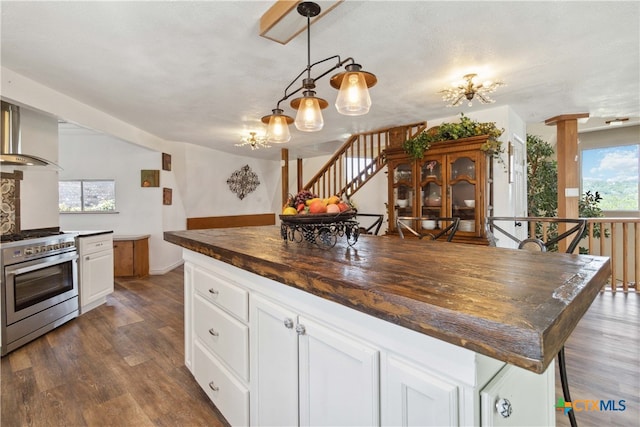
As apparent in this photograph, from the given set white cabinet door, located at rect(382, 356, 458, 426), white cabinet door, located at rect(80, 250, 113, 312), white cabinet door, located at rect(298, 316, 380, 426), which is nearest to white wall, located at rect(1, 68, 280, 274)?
white cabinet door, located at rect(80, 250, 113, 312)

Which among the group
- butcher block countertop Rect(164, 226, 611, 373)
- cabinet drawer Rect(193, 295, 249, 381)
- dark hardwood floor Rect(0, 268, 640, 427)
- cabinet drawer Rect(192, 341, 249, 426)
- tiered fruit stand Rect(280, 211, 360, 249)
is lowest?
dark hardwood floor Rect(0, 268, 640, 427)

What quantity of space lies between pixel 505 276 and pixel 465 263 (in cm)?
19

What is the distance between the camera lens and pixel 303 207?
1535 mm

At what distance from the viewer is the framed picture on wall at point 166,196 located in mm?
5289

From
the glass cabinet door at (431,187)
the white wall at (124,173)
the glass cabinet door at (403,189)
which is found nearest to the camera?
the white wall at (124,173)

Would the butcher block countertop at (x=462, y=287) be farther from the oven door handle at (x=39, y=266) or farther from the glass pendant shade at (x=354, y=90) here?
the oven door handle at (x=39, y=266)

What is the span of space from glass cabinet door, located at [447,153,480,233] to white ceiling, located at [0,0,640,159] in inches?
27.5

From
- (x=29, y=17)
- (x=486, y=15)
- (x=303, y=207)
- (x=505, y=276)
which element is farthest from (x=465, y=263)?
(x=29, y=17)

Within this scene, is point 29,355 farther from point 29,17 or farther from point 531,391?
point 531,391

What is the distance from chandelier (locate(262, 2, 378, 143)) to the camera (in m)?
1.42

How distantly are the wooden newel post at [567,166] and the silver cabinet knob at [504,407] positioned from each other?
14.9 feet

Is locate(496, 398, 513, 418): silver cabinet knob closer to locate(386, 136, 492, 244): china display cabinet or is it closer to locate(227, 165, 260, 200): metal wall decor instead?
locate(386, 136, 492, 244): china display cabinet

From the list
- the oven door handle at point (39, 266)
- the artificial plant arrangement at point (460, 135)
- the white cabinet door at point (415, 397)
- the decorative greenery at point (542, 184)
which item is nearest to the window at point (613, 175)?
the decorative greenery at point (542, 184)

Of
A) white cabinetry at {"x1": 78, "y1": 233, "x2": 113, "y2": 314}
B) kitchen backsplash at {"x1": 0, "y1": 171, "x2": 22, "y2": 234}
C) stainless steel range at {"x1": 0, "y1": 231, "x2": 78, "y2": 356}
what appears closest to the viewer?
stainless steel range at {"x1": 0, "y1": 231, "x2": 78, "y2": 356}
